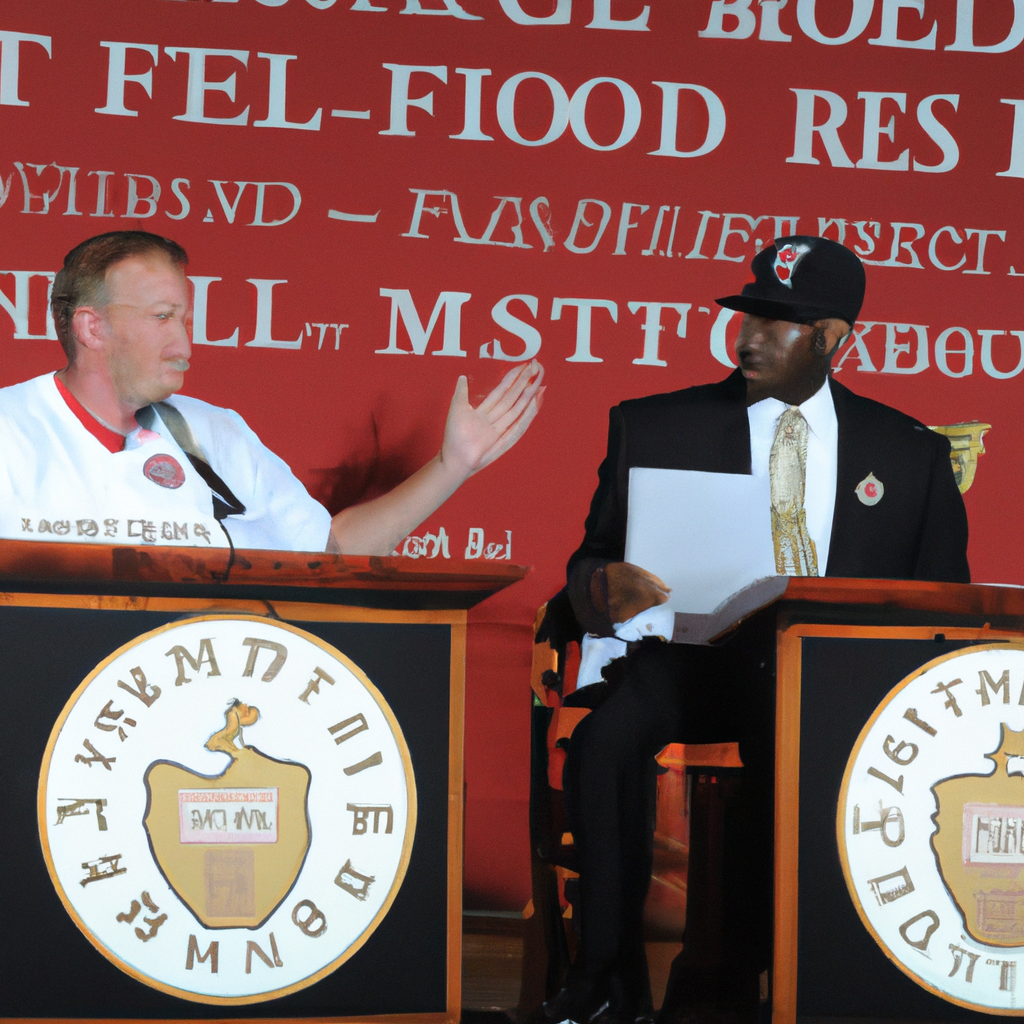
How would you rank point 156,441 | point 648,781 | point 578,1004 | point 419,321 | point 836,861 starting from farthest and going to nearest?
point 419,321 → point 156,441 → point 648,781 → point 578,1004 → point 836,861

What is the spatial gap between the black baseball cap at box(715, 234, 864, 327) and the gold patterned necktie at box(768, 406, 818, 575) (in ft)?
0.71

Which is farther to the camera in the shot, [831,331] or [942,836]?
→ [831,331]

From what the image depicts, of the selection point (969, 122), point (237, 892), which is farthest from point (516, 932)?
point (969, 122)

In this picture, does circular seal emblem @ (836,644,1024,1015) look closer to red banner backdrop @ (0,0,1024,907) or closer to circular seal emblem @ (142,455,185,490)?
red banner backdrop @ (0,0,1024,907)

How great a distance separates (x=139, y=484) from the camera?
102 inches

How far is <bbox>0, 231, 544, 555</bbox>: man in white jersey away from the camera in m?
2.56

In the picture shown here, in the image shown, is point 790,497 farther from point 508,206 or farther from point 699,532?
point 508,206

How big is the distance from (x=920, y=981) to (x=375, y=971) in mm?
822

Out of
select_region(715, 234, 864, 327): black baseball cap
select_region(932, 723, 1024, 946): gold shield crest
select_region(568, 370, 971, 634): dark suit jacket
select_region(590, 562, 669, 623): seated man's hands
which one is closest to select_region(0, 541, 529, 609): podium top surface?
select_region(590, 562, 669, 623): seated man's hands

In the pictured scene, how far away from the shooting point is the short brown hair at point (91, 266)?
2.69 meters

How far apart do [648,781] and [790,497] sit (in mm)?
724

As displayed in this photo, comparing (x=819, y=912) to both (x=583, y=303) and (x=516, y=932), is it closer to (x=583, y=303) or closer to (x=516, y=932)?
(x=516, y=932)

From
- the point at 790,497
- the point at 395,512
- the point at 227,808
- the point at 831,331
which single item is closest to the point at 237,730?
the point at 227,808

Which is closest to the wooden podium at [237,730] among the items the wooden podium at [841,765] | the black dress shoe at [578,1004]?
the black dress shoe at [578,1004]
